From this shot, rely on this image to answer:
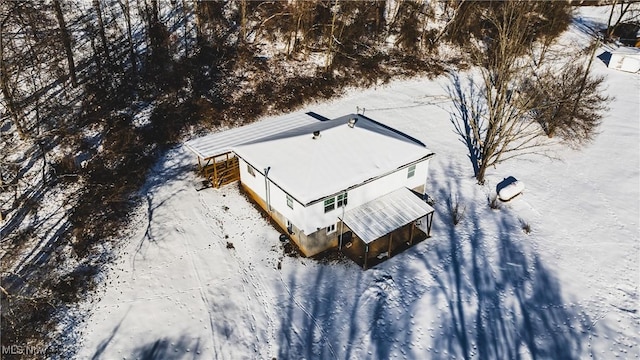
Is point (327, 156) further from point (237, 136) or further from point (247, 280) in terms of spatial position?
point (247, 280)

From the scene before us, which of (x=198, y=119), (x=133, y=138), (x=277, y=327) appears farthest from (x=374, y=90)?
(x=277, y=327)

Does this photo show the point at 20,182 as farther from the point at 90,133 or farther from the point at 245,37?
the point at 245,37

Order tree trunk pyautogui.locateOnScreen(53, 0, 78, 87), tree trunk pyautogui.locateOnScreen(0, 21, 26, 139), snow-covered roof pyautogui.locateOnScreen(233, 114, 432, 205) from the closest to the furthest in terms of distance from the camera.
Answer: snow-covered roof pyautogui.locateOnScreen(233, 114, 432, 205) < tree trunk pyautogui.locateOnScreen(0, 21, 26, 139) < tree trunk pyautogui.locateOnScreen(53, 0, 78, 87)

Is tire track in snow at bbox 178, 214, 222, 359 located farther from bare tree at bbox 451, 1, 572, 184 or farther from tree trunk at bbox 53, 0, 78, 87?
bare tree at bbox 451, 1, 572, 184

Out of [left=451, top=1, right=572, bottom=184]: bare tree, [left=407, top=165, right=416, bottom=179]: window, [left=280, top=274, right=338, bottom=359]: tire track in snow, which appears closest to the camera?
[left=280, top=274, right=338, bottom=359]: tire track in snow

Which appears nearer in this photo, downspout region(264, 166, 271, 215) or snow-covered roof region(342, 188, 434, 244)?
snow-covered roof region(342, 188, 434, 244)

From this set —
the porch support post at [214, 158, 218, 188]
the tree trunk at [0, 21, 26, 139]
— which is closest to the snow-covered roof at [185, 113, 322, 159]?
the porch support post at [214, 158, 218, 188]
